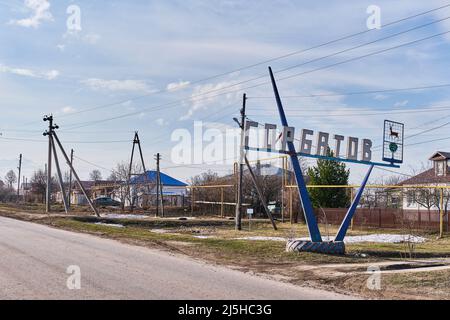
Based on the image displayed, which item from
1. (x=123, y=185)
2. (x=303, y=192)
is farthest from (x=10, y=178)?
(x=303, y=192)

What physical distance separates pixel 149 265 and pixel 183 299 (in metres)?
4.20

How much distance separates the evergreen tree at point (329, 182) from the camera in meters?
41.3

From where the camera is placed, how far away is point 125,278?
984 centimetres

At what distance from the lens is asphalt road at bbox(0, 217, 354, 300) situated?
8.33m

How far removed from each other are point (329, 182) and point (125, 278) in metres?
34.3

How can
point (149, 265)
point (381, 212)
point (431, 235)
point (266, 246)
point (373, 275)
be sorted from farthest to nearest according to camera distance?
point (381, 212) < point (431, 235) < point (266, 246) < point (149, 265) < point (373, 275)

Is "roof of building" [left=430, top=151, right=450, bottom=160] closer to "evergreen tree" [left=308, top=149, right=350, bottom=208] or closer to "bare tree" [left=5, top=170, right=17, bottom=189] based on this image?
"evergreen tree" [left=308, top=149, right=350, bottom=208]

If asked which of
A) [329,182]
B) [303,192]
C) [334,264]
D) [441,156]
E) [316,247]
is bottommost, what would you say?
[334,264]

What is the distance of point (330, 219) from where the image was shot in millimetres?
34375

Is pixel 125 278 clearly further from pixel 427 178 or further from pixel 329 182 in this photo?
pixel 427 178

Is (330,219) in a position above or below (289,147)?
below

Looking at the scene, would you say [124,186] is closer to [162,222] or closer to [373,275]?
[162,222]
